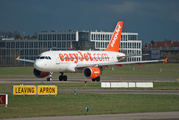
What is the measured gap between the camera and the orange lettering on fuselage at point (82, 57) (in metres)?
51.3

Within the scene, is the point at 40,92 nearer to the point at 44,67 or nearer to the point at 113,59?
the point at 44,67

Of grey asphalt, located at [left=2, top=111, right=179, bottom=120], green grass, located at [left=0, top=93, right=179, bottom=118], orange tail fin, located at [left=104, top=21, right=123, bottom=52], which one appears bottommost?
grey asphalt, located at [left=2, top=111, right=179, bottom=120]

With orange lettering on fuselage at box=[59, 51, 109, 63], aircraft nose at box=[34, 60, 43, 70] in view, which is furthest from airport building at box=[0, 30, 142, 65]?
aircraft nose at box=[34, 60, 43, 70]

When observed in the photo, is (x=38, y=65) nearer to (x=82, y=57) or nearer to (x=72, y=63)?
(x=72, y=63)

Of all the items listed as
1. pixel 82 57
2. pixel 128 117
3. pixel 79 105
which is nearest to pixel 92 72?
pixel 82 57

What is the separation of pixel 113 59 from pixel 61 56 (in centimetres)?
1150

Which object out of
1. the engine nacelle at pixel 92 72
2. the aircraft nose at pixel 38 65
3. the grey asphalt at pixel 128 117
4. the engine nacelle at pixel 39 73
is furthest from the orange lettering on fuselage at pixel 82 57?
the grey asphalt at pixel 128 117

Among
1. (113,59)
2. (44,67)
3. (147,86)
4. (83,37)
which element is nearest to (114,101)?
(147,86)

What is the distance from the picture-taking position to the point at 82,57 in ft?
176

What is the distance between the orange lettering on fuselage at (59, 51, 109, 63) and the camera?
51.3m

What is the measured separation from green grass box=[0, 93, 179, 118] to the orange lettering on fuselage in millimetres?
21356

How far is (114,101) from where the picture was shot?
27.7 meters

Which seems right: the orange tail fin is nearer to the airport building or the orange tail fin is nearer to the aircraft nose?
the aircraft nose

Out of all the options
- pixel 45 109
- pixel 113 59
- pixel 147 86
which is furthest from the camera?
pixel 113 59
